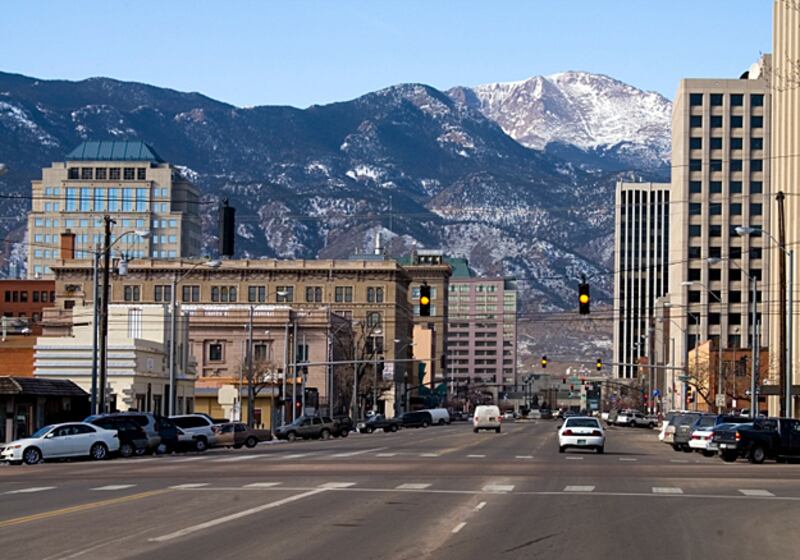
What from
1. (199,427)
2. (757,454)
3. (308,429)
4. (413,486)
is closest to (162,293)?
(308,429)

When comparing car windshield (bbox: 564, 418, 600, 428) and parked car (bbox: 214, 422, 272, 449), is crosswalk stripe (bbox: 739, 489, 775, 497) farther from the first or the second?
parked car (bbox: 214, 422, 272, 449)

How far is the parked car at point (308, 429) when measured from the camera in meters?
92.2

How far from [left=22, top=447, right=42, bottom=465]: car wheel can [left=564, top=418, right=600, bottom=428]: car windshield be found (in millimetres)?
21970

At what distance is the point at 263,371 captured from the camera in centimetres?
12662

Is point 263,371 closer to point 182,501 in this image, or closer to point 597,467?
point 597,467

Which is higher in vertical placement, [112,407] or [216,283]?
[216,283]

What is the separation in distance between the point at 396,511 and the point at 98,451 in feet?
98.0

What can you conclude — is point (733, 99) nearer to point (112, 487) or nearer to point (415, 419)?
point (415, 419)

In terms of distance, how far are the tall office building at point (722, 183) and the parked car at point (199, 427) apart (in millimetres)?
112442

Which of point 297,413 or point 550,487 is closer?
point 550,487

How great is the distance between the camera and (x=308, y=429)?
94125mm

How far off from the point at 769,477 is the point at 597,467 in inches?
264

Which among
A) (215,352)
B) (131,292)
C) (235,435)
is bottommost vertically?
(235,435)

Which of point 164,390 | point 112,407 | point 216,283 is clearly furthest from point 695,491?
point 216,283
